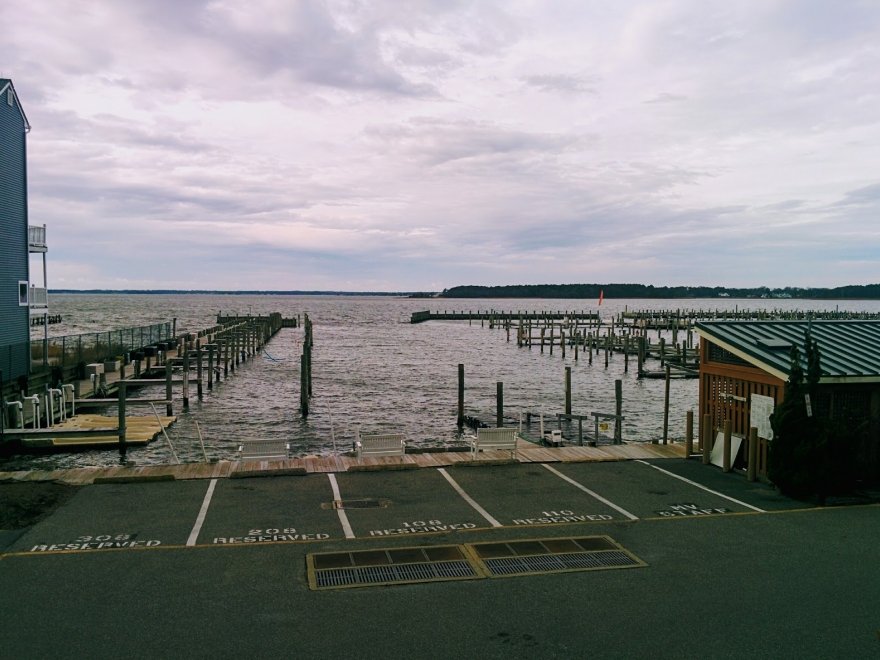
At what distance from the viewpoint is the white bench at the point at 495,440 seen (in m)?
18.1

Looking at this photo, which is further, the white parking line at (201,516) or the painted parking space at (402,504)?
the painted parking space at (402,504)

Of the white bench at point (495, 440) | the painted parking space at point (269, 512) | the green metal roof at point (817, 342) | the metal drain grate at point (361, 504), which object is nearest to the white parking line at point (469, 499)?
the metal drain grate at point (361, 504)

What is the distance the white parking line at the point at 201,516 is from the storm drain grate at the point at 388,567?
213cm

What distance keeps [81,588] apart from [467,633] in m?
5.07

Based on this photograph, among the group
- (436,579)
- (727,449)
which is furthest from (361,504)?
(727,449)

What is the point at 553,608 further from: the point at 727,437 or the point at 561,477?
the point at 727,437

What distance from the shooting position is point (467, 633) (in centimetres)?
808

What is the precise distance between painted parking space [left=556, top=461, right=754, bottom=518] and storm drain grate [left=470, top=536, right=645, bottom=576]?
2104 millimetres

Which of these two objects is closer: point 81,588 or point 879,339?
point 81,588

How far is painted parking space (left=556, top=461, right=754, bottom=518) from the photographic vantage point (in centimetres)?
1330

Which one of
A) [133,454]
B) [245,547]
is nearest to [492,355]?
[133,454]

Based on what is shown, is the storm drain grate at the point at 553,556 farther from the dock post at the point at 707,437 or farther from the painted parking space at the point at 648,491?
the dock post at the point at 707,437

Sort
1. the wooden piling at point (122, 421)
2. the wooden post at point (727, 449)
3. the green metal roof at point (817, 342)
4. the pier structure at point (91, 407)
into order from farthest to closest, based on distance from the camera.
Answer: the pier structure at point (91, 407), the wooden piling at point (122, 421), the wooden post at point (727, 449), the green metal roof at point (817, 342)

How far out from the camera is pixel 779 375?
14945 mm
